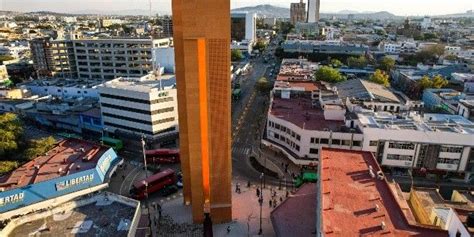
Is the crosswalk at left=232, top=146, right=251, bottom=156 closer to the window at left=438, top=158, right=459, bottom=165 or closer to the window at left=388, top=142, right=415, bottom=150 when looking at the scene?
the window at left=388, top=142, right=415, bottom=150

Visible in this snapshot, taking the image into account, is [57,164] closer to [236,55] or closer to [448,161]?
[448,161]

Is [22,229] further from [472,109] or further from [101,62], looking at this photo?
[101,62]

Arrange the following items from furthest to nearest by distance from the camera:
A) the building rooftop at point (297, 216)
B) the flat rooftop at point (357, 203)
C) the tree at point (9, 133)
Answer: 1. the tree at point (9, 133)
2. the building rooftop at point (297, 216)
3. the flat rooftop at point (357, 203)

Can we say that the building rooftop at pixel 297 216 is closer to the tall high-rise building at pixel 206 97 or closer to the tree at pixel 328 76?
the tall high-rise building at pixel 206 97

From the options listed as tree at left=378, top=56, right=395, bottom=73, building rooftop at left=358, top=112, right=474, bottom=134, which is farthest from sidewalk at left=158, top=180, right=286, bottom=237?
tree at left=378, top=56, right=395, bottom=73

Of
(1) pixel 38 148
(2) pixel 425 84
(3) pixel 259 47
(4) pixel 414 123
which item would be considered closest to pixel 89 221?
(1) pixel 38 148

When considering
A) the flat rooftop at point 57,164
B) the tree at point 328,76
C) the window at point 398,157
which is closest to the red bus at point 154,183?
the flat rooftop at point 57,164
